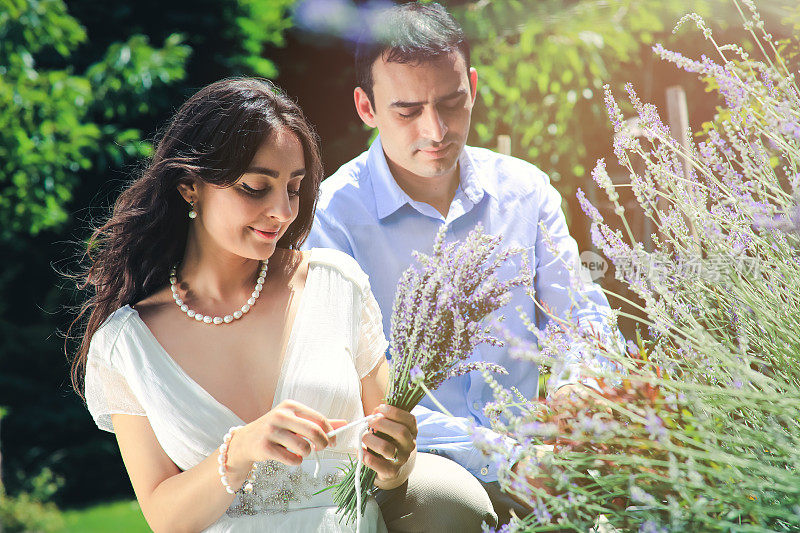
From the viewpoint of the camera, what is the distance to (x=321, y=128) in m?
5.10

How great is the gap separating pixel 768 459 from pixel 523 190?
5.65 feet

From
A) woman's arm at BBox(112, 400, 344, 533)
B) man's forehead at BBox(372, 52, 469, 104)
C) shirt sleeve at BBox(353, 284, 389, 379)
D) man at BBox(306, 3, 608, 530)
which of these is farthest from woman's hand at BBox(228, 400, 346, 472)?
man's forehead at BBox(372, 52, 469, 104)

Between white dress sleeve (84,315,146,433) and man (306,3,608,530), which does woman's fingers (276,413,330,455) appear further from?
man (306,3,608,530)

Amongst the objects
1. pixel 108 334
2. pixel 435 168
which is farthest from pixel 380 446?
pixel 435 168

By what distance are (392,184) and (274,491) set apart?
106cm

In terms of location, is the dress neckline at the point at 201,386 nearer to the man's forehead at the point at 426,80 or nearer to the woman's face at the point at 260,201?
the woman's face at the point at 260,201

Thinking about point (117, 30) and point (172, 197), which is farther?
point (117, 30)

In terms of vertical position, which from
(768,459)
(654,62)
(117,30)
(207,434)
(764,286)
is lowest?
(117,30)

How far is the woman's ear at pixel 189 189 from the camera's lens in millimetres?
1890

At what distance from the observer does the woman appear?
172 centimetres

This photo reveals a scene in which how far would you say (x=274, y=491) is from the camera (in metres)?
1.73

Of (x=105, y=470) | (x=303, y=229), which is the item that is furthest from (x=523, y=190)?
(x=105, y=470)

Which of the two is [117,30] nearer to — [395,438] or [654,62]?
[654,62]

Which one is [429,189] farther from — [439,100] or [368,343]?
[368,343]
